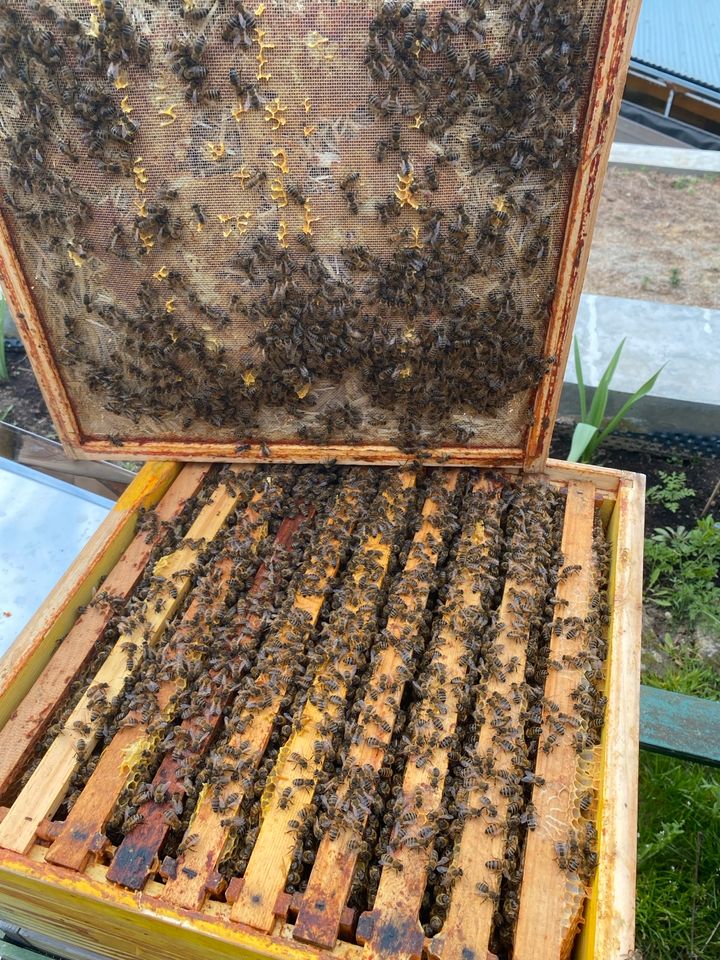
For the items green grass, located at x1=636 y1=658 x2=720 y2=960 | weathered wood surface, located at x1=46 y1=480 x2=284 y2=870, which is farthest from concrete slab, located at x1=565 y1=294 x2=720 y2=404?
weathered wood surface, located at x1=46 y1=480 x2=284 y2=870

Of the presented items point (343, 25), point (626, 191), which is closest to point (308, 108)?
point (343, 25)

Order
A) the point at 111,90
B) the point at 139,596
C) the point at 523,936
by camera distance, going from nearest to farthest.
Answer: the point at 523,936
the point at 111,90
the point at 139,596

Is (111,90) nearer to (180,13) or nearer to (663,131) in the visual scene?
(180,13)

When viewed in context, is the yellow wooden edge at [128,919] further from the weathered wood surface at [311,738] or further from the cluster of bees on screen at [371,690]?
the cluster of bees on screen at [371,690]

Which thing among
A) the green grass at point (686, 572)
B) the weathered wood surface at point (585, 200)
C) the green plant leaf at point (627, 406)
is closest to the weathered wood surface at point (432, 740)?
the weathered wood surface at point (585, 200)

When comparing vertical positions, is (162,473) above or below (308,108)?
below
